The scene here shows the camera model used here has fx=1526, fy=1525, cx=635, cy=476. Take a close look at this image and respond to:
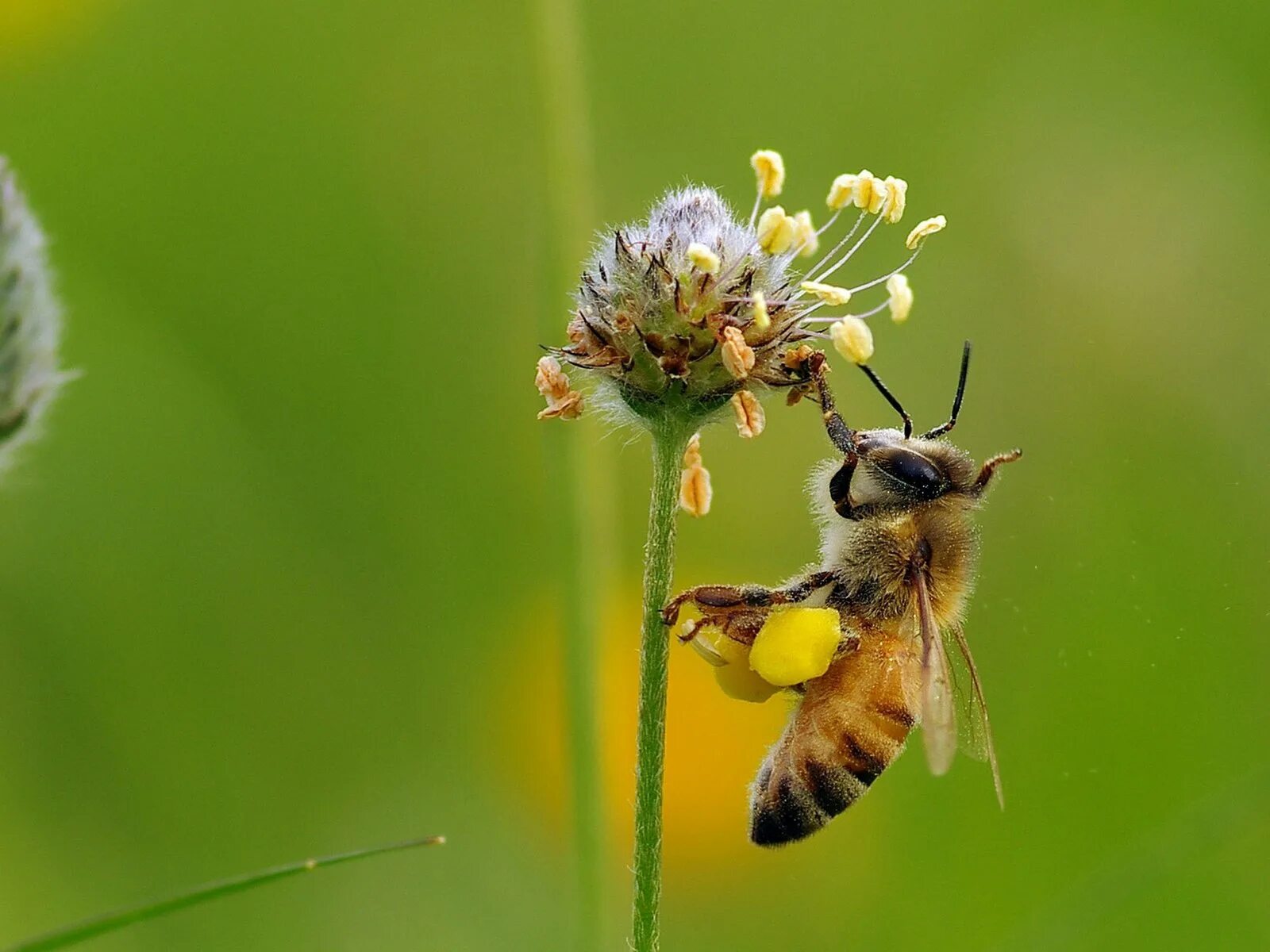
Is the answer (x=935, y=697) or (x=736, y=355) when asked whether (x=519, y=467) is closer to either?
(x=935, y=697)

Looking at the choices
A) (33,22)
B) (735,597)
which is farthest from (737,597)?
→ (33,22)

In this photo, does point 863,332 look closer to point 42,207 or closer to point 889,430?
point 889,430

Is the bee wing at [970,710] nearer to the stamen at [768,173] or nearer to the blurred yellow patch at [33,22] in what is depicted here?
the stamen at [768,173]

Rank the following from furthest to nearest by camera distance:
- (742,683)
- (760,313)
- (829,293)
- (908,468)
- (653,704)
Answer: (908,468)
(742,683)
(829,293)
(760,313)
(653,704)

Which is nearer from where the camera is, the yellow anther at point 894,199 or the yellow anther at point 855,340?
the yellow anther at point 855,340

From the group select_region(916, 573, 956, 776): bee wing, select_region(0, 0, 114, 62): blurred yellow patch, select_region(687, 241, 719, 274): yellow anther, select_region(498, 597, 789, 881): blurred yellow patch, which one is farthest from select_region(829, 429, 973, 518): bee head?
select_region(0, 0, 114, 62): blurred yellow patch

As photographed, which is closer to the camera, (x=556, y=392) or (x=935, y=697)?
(x=556, y=392)

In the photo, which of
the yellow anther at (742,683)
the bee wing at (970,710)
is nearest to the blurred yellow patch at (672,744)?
the bee wing at (970,710)
